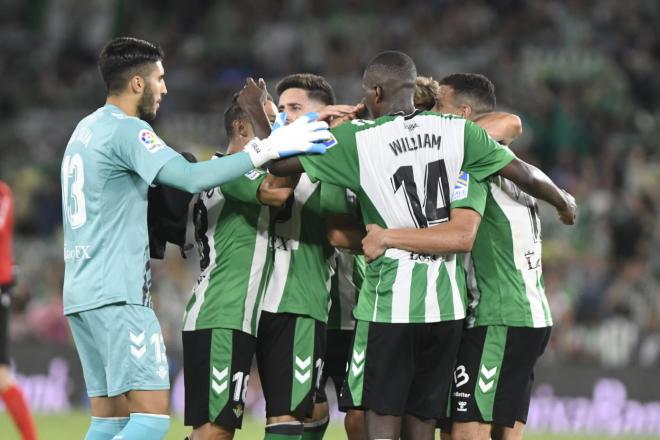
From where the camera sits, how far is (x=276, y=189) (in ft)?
21.5

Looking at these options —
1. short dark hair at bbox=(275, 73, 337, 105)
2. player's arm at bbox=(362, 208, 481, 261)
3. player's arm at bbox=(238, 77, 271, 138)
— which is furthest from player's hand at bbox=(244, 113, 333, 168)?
short dark hair at bbox=(275, 73, 337, 105)

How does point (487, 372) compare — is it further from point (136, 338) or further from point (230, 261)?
point (136, 338)

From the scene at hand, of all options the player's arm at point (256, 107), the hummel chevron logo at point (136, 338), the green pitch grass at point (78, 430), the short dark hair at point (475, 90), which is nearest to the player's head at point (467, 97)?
the short dark hair at point (475, 90)

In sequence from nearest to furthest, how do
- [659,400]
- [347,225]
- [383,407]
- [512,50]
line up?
[383,407] → [347,225] → [659,400] → [512,50]

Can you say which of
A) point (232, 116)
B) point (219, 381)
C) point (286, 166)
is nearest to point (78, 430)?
point (219, 381)

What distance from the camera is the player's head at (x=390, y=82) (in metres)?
6.27

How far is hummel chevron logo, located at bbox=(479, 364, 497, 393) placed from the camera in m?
6.73

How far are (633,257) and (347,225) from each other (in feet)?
27.6

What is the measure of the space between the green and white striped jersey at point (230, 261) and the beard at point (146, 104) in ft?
2.08

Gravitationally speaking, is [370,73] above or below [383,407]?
above

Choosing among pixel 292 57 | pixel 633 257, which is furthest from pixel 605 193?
pixel 292 57

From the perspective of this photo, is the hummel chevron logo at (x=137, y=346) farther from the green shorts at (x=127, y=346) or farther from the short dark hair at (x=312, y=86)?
the short dark hair at (x=312, y=86)

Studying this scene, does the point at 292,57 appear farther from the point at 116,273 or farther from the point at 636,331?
the point at 116,273

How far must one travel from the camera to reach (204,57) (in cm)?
1970
